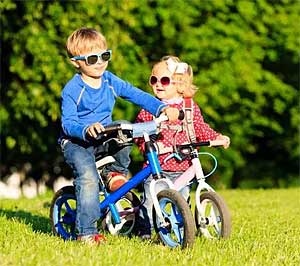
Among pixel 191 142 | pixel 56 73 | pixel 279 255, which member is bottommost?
pixel 279 255

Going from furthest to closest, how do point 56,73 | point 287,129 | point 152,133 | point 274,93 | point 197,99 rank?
point 287,129 < point 274,93 < point 197,99 < point 56,73 < point 152,133

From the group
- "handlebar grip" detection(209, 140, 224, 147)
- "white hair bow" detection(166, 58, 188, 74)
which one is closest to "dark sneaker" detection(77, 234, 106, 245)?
"handlebar grip" detection(209, 140, 224, 147)

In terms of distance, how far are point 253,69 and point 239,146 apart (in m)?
2.16

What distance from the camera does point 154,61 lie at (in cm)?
1953

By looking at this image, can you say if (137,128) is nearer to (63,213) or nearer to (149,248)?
(149,248)

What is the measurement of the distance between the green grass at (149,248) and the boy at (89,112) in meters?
0.34

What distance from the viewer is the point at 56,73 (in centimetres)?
1728

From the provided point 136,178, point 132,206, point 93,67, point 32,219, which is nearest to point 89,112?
point 93,67

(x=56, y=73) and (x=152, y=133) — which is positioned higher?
(x=56, y=73)

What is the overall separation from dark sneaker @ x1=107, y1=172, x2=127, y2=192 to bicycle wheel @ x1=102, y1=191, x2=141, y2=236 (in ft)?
0.83

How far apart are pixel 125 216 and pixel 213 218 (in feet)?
2.54

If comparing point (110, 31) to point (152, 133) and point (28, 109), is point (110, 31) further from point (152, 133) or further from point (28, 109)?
point (152, 133)

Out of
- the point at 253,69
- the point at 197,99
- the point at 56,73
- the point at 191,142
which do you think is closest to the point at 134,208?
the point at 191,142

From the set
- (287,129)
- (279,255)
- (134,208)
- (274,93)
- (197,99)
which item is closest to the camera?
(279,255)
